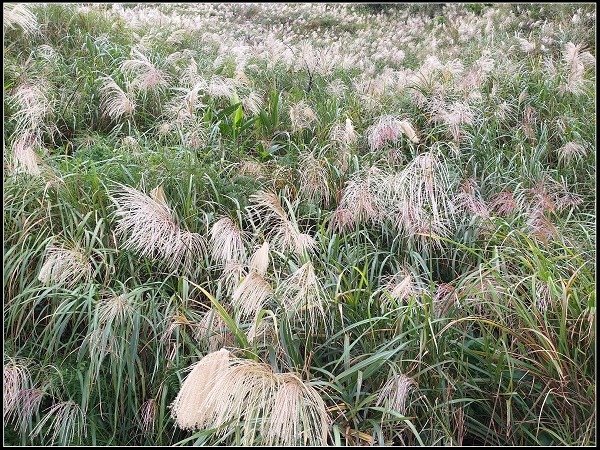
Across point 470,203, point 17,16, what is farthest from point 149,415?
point 17,16

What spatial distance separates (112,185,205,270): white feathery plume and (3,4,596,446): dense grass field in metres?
0.02

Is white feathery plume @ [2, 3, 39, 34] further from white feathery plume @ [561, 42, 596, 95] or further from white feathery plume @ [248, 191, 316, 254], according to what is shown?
white feathery plume @ [561, 42, 596, 95]

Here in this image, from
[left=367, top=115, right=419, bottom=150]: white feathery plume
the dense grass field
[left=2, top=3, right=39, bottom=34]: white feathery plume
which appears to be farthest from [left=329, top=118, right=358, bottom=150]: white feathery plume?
[left=2, top=3, right=39, bottom=34]: white feathery plume

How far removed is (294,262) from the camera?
2.55m

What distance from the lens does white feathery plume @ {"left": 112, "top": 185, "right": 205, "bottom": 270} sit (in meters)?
2.38

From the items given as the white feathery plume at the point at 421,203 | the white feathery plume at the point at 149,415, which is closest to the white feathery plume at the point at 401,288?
the white feathery plume at the point at 421,203

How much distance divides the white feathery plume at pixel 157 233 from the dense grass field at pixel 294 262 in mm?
17

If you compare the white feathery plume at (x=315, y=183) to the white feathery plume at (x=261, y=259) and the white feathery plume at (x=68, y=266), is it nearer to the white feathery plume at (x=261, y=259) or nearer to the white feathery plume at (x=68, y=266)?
the white feathery plume at (x=261, y=259)

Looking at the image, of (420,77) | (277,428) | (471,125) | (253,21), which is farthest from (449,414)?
(253,21)

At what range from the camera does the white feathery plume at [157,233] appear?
2.38m

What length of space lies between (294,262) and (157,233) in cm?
70

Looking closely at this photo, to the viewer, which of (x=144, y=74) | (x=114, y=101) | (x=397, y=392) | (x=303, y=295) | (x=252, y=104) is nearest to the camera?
(x=397, y=392)

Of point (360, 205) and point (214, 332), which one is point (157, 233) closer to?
→ point (214, 332)

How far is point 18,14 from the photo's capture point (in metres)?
4.57
